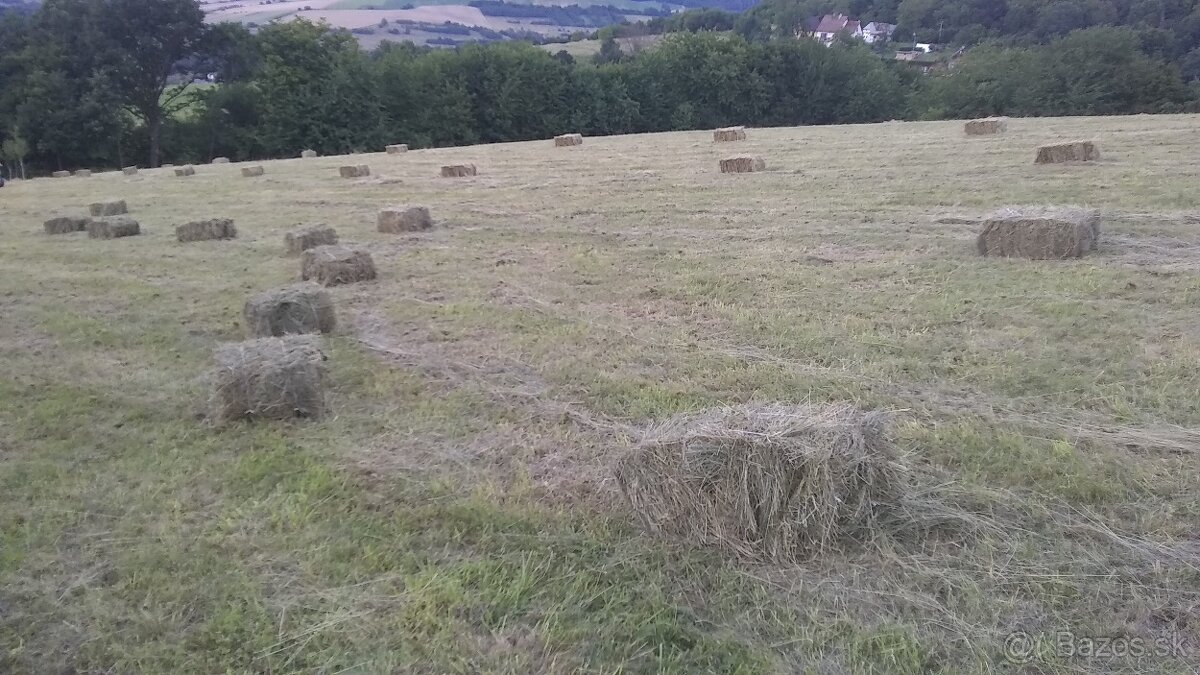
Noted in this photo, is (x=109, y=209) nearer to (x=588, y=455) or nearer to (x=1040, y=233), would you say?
(x=588, y=455)

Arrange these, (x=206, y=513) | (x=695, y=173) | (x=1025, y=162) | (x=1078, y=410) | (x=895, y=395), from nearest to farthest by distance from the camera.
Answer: (x=206, y=513)
(x=1078, y=410)
(x=895, y=395)
(x=1025, y=162)
(x=695, y=173)

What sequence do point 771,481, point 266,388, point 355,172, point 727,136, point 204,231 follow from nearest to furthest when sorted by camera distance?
point 771,481, point 266,388, point 204,231, point 355,172, point 727,136

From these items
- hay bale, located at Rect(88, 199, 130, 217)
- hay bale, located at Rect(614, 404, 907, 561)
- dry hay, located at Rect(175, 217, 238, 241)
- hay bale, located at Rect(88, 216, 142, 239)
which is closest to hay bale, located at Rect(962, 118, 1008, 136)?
dry hay, located at Rect(175, 217, 238, 241)

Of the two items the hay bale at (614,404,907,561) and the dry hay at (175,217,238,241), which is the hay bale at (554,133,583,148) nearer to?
the dry hay at (175,217,238,241)

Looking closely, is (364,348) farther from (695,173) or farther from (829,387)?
(695,173)

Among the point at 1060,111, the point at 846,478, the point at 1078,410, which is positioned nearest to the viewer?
the point at 846,478

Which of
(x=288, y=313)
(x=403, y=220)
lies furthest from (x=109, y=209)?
(x=288, y=313)

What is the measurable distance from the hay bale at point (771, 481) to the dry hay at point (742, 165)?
1412 centimetres

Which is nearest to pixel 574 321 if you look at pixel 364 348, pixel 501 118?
pixel 364 348

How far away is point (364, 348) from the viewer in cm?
765

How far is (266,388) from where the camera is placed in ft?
19.5

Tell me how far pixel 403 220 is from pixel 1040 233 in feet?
28.3

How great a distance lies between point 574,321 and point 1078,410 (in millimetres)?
4164

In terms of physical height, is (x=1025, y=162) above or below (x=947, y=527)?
above
